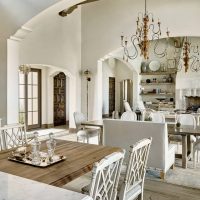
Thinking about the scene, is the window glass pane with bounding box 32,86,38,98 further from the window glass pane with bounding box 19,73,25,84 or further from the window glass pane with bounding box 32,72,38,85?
the window glass pane with bounding box 19,73,25,84

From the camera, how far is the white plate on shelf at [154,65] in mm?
12461

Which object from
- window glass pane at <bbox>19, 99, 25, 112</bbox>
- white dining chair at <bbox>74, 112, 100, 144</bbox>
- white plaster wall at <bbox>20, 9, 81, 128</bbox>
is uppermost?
white plaster wall at <bbox>20, 9, 81, 128</bbox>

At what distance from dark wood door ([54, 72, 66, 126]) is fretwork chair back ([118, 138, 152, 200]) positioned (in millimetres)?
8223

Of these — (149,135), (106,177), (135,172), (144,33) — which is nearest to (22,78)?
(144,33)

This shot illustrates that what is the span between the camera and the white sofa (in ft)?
12.6

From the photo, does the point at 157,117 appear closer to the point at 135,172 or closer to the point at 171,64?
the point at 135,172

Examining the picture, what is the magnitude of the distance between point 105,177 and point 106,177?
0.06 feet

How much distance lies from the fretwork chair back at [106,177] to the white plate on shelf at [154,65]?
36.7 feet

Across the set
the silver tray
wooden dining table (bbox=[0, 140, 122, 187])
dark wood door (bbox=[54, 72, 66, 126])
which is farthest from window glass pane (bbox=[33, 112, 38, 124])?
the silver tray

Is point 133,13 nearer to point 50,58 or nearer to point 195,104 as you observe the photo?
point 50,58

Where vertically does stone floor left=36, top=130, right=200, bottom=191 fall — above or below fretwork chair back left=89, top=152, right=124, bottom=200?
below

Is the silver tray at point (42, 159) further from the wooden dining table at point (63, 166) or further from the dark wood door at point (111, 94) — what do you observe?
the dark wood door at point (111, 94)

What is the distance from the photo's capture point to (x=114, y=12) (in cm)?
823

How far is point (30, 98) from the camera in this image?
9.29 meters
